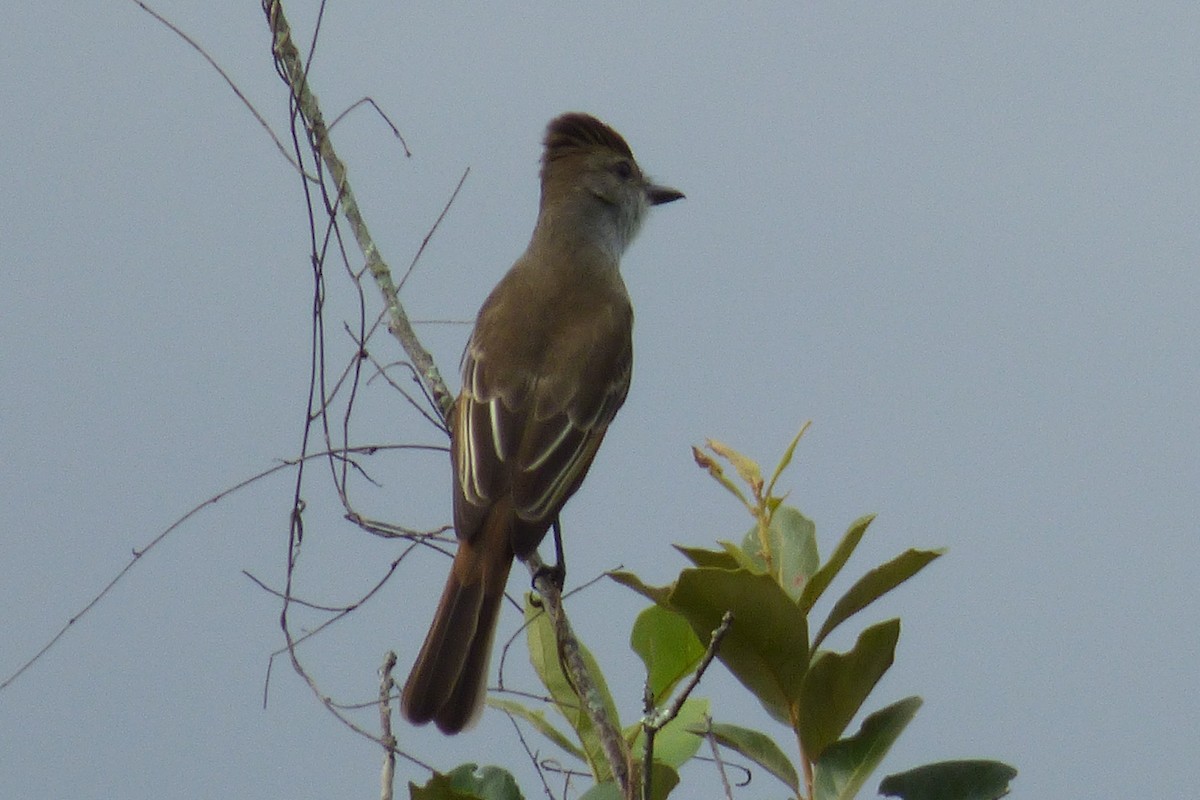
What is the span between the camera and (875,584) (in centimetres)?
199

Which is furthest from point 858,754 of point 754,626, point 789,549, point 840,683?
point 789,549

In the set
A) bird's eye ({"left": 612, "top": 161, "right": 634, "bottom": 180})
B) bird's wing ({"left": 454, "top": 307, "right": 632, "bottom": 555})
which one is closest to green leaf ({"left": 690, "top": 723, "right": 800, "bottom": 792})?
bird's wing ({"left": 454, "top": 307, "right": 632, "bottom": 555})

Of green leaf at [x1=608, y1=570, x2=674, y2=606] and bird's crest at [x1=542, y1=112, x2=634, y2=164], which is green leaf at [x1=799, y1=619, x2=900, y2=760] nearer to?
green leaf at [x1=608, y1=570, x2=674, y2=606]

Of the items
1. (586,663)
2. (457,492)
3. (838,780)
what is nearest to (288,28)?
(457,492)

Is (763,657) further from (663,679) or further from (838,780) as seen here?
(663,679)

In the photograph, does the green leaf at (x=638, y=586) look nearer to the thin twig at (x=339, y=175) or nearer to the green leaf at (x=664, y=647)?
the green leaf at (x=664, y=647)

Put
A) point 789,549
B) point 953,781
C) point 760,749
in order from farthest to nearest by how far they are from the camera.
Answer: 1. point 789,549
2. point 760,749
3. point 953,781

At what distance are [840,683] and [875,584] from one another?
15 centimetres

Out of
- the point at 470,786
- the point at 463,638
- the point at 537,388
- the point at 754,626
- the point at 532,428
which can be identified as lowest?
the point at 470,786

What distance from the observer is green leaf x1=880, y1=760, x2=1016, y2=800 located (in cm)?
183

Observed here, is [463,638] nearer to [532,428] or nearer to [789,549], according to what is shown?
[532,428]

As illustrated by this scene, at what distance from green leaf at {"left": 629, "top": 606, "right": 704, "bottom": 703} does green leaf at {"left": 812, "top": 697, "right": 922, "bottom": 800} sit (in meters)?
0.33

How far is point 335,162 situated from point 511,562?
3.54ft

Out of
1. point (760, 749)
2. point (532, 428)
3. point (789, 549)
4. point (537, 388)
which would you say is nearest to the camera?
point (760, 749)
